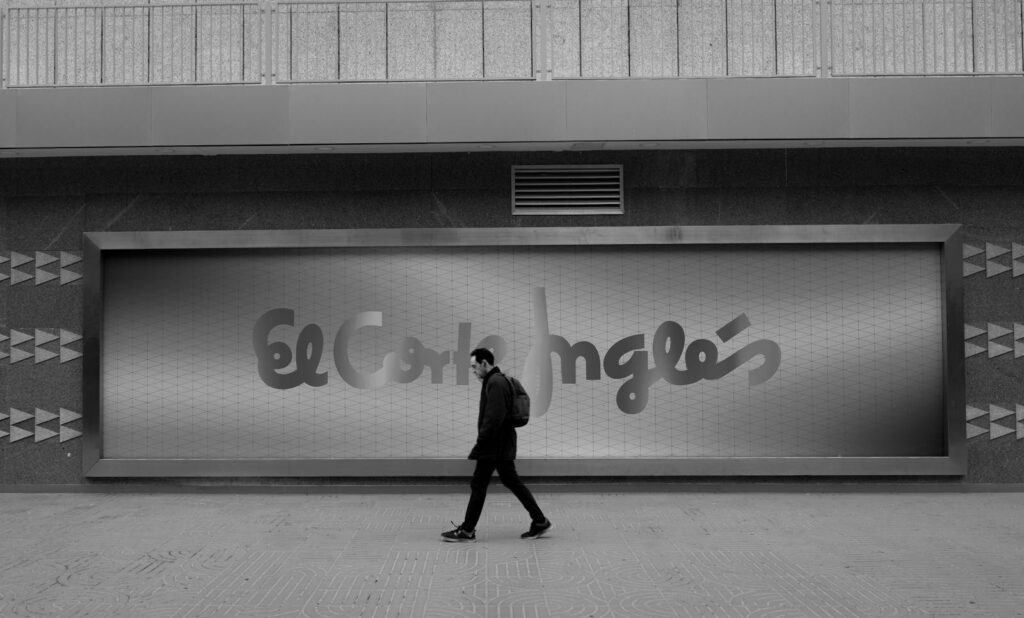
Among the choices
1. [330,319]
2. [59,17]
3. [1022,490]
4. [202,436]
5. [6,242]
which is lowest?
[1022,490]

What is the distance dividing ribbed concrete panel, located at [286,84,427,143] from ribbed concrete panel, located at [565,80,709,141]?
159cm

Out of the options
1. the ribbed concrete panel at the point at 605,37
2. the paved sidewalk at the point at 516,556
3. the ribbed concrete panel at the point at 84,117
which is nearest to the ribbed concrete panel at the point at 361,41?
the ribbed concrete panel at the point at 84,117

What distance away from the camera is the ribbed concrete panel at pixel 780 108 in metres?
9.73

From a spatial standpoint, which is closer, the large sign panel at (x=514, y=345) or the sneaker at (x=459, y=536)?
the sneaker at (x=459, y=536)

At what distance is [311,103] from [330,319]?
7.87 ft

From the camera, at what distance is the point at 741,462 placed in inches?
408

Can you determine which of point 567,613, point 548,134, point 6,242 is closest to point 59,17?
point 6,242

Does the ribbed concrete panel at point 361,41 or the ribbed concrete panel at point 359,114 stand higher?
the ribbed concrete panel at point 361,41

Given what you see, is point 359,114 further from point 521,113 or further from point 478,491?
point 478,491

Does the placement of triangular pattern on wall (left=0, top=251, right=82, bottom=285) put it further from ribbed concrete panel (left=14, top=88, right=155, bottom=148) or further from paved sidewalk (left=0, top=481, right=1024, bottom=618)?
paved sidewalk (left=0, top=481, right=1024, bottom=618)

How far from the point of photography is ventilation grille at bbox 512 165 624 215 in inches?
415

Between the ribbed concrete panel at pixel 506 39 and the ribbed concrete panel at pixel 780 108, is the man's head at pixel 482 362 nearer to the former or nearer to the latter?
the ribbed concrete panel at pixel 780 108

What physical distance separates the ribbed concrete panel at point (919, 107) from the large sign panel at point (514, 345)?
1233 millimetres

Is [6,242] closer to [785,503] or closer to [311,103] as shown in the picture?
[311,103]
